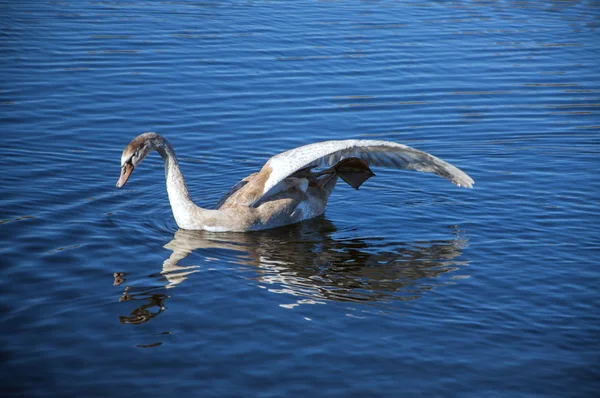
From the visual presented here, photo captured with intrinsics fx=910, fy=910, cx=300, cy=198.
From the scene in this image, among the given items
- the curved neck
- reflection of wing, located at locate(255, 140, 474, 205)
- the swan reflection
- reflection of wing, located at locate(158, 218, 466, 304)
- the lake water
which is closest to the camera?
the lake water

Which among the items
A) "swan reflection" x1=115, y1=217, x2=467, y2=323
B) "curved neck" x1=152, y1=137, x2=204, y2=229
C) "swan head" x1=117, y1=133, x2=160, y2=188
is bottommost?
"swan reflection" x1=115, y1=217, x2=467, y2=323

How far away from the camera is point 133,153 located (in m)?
10.2

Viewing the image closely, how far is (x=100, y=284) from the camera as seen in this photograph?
8.59m

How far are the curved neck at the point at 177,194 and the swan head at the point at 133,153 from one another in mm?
105

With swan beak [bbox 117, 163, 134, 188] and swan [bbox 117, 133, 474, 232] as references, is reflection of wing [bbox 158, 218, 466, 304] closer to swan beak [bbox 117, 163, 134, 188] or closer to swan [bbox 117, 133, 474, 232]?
swan [bbox 117, 133, 474, 232]

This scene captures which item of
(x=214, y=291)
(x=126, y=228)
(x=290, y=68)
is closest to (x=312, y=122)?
(x=290, y=68)

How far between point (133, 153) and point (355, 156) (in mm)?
2549

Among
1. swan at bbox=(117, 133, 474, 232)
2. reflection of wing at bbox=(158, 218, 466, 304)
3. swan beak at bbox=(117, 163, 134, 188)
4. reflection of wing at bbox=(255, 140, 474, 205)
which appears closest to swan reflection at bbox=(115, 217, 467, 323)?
reflection of wing at bbox=(158, 218, 466, 304)

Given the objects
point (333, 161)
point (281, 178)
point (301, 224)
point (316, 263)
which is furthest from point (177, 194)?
point (316, 263)

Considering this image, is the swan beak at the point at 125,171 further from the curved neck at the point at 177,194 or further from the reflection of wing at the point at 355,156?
the reflection of wing at the point at 355,156

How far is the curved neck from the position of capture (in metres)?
10.3

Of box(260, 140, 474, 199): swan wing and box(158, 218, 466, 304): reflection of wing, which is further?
box(260, 140, 474, 199): swan wing

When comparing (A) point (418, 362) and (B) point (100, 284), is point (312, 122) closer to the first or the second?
(B) point (100, 284)

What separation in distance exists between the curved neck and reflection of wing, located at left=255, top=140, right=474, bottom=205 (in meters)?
0.79
